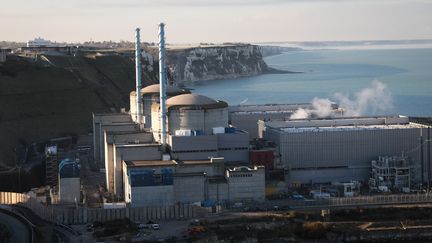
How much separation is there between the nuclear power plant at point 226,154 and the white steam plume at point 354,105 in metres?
4.58

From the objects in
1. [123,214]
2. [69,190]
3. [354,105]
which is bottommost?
[123,214]

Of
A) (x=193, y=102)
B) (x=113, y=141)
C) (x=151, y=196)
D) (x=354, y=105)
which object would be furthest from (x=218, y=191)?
(x=354, y=105)

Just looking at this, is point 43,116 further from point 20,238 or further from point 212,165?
point 20,238

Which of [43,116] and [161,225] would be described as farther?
[43,116]

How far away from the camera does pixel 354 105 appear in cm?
4550

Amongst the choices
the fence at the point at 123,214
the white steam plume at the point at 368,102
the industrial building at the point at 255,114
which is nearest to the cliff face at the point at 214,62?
the white steam plume at the point at 368,102

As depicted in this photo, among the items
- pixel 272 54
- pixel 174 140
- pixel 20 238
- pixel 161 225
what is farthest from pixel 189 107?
pixel 272 54

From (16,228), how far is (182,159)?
18.3 feet

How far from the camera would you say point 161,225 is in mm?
19203

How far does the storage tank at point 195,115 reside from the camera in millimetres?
23453

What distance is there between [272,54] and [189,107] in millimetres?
154537

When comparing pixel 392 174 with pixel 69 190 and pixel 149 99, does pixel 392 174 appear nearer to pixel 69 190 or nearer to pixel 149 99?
pixel 69 190

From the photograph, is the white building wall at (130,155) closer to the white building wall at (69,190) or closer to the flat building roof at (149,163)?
the flat building roof at (149,163)

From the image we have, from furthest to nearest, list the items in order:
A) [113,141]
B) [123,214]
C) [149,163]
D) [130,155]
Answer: [113,141], [130,155], [149,163], [123,214]
